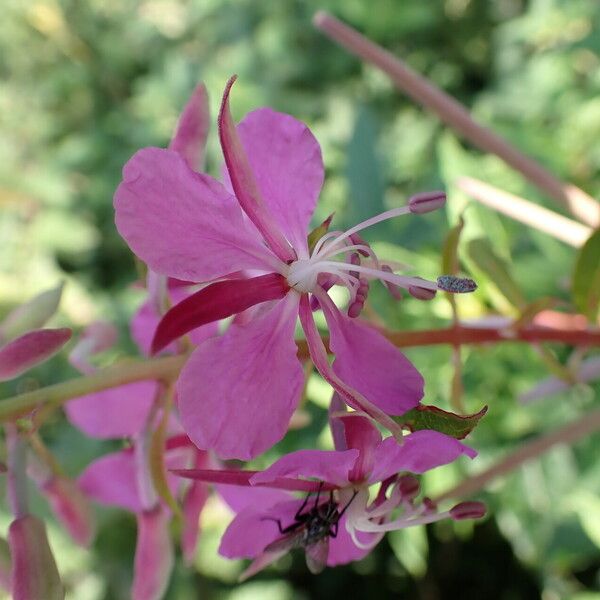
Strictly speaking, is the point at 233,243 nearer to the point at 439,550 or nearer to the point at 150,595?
the point at 150,595

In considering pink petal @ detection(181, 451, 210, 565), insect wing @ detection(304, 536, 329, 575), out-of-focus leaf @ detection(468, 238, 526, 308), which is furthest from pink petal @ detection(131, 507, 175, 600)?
out-of-focus leaf @ detection(468, 238, 526, 308)

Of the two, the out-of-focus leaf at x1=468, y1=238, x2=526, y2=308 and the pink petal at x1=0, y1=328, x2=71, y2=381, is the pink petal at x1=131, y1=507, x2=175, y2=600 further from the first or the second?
the out-of-focus leaf at x1=468, y1=238, x2=526, y2=308

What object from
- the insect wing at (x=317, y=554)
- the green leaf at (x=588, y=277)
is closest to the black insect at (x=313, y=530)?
the insect wing at (x=317, y=554)

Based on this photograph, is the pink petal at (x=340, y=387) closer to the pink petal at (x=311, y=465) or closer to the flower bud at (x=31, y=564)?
the pink petal at (x=311, y=465)

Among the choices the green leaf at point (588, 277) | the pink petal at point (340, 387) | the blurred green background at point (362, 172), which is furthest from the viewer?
the blurred green background at point (362, 172)

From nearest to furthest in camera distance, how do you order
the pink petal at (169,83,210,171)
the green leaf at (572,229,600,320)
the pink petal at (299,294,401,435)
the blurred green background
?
the pink petal at (299,294,401,435) < the pink petal at (169,83,210,171) < the green leaf at (572,229,600,320) < the blurred green background

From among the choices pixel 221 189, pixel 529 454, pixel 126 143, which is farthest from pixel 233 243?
pixel 126 143

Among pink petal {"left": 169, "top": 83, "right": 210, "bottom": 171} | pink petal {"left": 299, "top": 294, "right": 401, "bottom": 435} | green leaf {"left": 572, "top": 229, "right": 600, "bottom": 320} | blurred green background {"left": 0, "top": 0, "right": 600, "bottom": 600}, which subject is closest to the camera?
pink petal {"left": 299, "top": 294, "right": 401, "bottom": 435}
